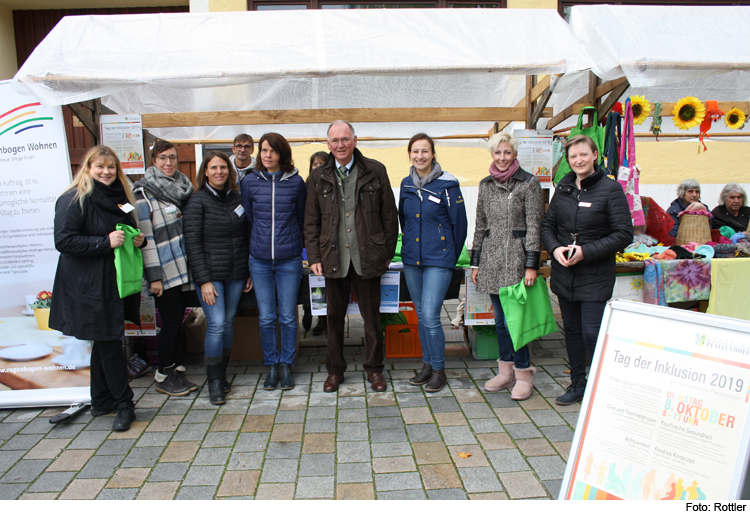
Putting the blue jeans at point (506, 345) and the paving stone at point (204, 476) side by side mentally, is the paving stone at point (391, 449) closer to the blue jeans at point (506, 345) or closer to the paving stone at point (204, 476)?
the paving stone at point (204, 476)

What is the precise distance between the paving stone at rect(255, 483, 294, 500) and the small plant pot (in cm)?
219

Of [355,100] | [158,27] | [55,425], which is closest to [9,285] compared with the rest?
[55,425]

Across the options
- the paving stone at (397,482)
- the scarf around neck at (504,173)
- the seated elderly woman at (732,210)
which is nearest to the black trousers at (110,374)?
the paving stone at (397,482)

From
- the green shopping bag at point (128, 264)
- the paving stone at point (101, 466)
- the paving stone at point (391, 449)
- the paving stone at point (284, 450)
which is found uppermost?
the green shopping bag at point (128, 264)

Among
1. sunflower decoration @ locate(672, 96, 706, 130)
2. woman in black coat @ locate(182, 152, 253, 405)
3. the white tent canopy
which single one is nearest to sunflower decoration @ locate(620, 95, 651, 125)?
sunflower decoration @ locate(672, 96, 706, 130)

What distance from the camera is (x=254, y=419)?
3.26 meters

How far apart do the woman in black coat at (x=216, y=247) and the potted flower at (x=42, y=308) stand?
110 cm

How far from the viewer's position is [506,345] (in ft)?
11.9

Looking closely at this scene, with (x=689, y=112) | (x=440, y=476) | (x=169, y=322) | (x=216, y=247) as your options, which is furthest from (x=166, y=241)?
(x=689, y=112)

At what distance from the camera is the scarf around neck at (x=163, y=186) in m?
3.43

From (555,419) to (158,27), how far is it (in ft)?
13.8

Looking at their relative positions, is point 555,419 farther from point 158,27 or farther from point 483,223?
point 158,27

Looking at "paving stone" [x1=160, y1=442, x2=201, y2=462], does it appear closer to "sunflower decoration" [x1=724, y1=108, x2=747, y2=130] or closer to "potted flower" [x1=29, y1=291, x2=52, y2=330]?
"potted flower" [x1=29, y1=291, x2=52, y2=330]

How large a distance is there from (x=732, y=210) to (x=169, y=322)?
6.05 meters
